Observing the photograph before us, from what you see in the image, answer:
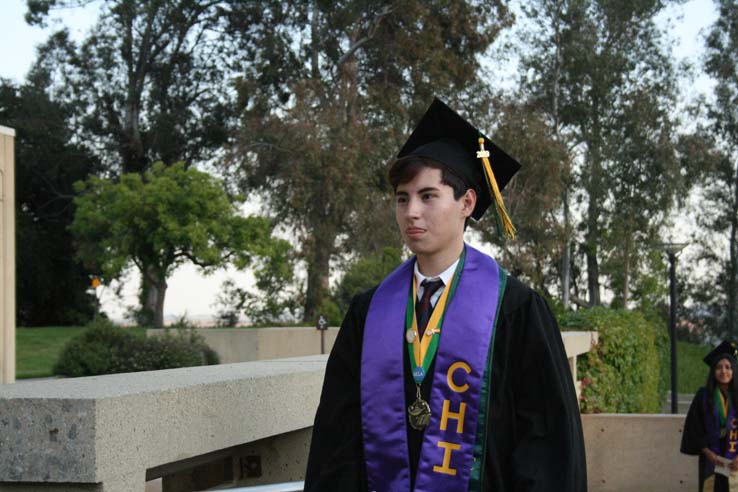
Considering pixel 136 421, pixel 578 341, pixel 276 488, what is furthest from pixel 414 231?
pixel 578 341

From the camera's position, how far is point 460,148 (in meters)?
3.43

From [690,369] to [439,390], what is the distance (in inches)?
1398

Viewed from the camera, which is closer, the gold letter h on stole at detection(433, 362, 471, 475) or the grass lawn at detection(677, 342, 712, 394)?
the gold letter h on stole at detection(433, 362, 471, 475)

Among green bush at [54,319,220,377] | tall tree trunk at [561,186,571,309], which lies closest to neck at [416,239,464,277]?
green bush at [54,319,220,377]

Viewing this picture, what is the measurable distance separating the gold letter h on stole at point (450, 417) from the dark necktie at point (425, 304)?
0.19 m

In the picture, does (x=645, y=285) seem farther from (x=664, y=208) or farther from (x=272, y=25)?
(x=272, y=25)

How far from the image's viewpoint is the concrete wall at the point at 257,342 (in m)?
25.7

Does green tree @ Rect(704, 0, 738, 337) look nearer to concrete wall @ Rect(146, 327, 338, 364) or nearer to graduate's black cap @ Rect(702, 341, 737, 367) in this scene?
concrete wall @ Rect(146, 327, 338, 364)

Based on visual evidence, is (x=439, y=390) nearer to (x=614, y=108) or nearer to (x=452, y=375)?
(x=452, y=375)

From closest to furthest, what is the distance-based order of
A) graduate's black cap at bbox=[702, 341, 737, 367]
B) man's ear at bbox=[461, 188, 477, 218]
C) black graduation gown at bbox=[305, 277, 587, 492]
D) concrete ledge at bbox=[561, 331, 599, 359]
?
black graduation gown at bbox=[305, 277, 587, 492] < man's ear at bbox=[461, 188, 477, 218] < graduate's black cap at bbox=[702, 341, 737, 367] < concrete ledge at bbox=[561, 331, 599, 359]

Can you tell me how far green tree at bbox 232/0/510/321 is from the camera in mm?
33000

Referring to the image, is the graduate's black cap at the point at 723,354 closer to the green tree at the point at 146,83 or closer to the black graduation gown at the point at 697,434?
the black graduation gown at the point at 697,434

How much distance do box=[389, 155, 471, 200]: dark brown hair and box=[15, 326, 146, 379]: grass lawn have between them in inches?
751

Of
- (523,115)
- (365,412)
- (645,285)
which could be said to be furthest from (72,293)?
(365,412)
